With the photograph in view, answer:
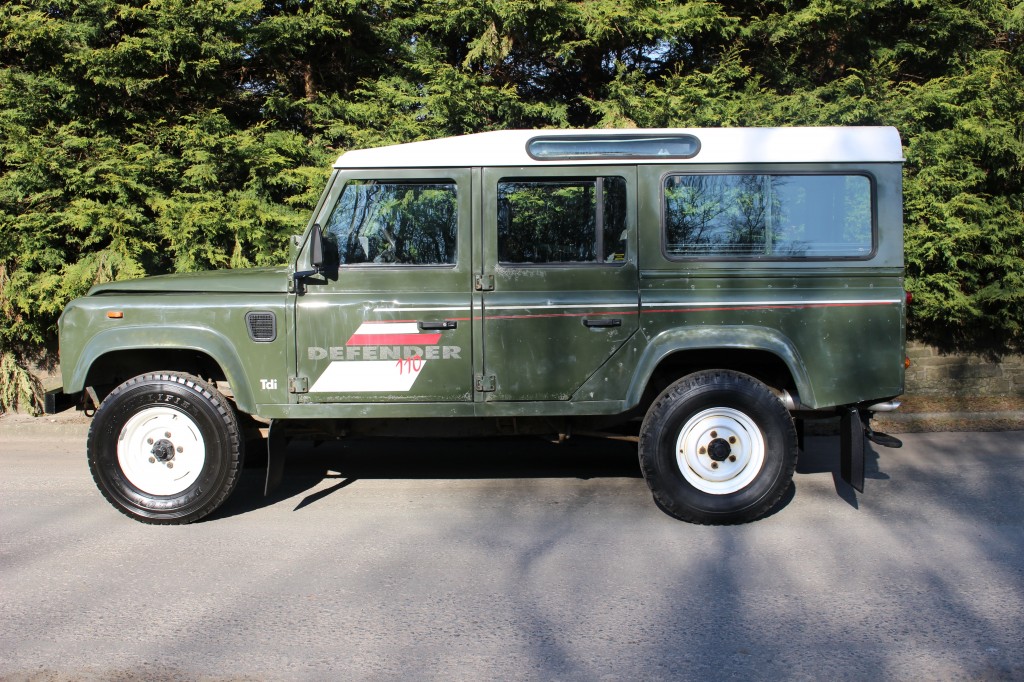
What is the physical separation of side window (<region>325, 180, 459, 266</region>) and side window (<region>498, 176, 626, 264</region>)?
33 cm

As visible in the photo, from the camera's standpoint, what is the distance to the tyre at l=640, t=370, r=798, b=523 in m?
5.07

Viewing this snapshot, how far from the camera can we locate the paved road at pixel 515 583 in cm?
336

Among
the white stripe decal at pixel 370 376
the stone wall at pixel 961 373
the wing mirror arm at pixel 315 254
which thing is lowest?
the stone wall at pixel 961 373

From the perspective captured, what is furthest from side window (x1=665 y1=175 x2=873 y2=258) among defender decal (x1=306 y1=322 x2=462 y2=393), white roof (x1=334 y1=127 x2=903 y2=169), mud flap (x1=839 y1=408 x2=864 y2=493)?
defender decal (x1=306 y1=322 x2=462 y2=393)

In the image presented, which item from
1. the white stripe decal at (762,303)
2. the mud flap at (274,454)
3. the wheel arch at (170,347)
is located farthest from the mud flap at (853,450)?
the wheel arch at (170,347)

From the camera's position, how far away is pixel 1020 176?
28.6ft

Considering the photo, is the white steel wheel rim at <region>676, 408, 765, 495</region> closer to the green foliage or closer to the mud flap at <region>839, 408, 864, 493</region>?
the mud flap at <region>839, 408, 864, 493</region>

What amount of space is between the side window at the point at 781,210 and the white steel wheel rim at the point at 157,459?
3220 mm

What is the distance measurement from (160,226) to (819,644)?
7504mm

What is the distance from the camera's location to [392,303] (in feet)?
→ 16.8

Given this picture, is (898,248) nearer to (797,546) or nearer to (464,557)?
(797,546)

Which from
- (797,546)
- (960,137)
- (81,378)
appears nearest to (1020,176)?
(960,137)

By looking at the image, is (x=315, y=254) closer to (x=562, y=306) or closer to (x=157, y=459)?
(x=562, y=306)

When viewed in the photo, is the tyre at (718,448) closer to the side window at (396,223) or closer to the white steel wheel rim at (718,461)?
the white steel wheel rim at (718,461)
